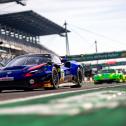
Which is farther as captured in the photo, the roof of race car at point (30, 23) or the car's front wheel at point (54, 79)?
the roof of race car at point (30, 23)

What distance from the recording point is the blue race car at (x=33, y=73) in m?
11.4

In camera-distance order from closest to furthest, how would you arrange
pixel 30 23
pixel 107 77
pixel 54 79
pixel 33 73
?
pixel 33 73 < pixel 54 79 < pixel 107 77 < pixel 30 23

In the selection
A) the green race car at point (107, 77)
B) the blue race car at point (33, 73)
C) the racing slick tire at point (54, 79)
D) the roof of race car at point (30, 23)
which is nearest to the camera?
the blue race car at point (33, 73)

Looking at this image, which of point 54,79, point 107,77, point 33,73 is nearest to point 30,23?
point 107,77

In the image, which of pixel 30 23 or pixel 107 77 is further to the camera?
pixel 30 23

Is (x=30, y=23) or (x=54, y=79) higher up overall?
(x=30, y=23)

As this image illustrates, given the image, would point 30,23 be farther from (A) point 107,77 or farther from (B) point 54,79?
(B) point 54,79

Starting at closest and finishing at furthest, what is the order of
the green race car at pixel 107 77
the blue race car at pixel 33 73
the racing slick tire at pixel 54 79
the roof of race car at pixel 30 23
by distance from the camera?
the blue race car at pixel 33 73 < the racing slick tire at pixel 54 79 < the green race car at pixel 107 77 < the roof of race car at pixel 30 23

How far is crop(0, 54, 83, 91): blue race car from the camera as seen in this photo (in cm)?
1143

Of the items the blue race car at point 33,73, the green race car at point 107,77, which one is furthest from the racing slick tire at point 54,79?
the green race car at point 107,77

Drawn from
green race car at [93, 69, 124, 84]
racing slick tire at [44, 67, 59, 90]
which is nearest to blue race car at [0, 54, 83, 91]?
racing slick tire at [44, 67, 59, 90]

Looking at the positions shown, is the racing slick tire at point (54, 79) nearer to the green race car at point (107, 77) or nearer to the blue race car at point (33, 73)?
the blue race car at point (33, 73)

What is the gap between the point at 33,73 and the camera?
37.9 feet

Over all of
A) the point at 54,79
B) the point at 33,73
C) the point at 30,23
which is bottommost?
the point at 54,79
